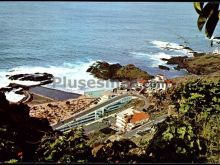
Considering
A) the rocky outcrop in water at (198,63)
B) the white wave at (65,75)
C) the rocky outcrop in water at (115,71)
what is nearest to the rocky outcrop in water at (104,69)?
the rocky outcrop in water at (115,71)

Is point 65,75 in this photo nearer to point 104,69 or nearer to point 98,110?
point 104,69

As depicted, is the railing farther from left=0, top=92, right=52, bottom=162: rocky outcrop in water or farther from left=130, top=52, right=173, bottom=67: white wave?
left=0, top=92, right=52, bottom=162: rocky outcrop in water

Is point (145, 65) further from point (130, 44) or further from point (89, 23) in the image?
point (89, 23)

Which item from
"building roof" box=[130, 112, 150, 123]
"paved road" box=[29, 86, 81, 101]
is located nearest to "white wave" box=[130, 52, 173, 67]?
"paved road" box=[29, 86, 81, 101]

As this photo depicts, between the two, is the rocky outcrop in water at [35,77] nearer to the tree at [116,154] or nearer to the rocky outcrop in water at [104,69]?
the rocky outcrop in water at [104,69]

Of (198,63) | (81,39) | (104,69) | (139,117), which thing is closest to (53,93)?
(104,69)

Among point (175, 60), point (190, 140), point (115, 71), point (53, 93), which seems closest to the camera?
point (190, 140)
